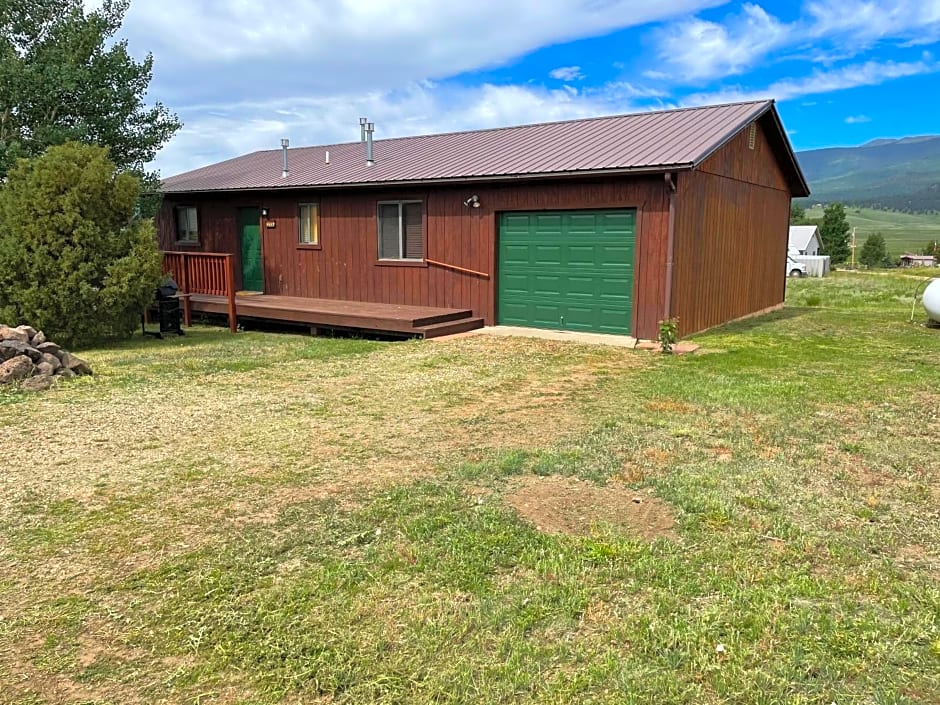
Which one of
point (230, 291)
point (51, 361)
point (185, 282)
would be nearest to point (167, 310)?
point (230, 291)

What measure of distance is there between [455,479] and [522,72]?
27.5 metres

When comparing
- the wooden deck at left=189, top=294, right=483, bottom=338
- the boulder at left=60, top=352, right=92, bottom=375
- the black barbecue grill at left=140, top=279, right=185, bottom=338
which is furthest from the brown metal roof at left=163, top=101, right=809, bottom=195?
the boulder at left=60, top=352, right=92, bottom=375

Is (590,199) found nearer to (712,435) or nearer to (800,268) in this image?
(712,435)

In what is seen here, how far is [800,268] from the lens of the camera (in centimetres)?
3834

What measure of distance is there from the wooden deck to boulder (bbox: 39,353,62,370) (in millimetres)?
4403

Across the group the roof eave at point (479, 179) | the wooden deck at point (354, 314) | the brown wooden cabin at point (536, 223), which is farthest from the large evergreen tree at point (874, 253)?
the wooden deck at point (354, 314)

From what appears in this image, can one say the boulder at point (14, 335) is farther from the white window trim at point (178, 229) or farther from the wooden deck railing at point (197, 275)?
the white window trim at point (178, 229)

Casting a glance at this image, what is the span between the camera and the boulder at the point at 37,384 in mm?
6902

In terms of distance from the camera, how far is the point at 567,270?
11.1m

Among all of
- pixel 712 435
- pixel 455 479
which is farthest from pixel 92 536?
pixel 712 435

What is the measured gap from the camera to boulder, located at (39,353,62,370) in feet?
24.1

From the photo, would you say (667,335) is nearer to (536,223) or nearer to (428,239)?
(536,223)

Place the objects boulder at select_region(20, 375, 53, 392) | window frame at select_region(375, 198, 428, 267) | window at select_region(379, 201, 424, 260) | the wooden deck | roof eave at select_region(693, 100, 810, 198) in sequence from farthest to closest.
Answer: window at select_region(379, 201, 424, 260) → window frame at select_region(375, 198, 428, 267) → the wooden deck → roof eave at select_region(693, 100, 810, 198) → boulder at select_region(20, 375, 53, 392)

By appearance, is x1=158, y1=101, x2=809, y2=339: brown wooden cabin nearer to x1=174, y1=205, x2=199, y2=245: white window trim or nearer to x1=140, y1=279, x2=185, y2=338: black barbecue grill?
x1=174, y1=205, x2=199, y2=245: white window trim
